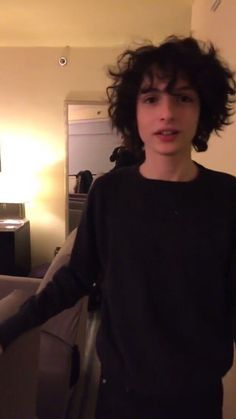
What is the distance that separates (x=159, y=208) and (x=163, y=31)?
2.65 m

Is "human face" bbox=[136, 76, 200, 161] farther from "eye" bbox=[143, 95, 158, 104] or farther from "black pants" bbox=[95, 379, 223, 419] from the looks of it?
"black pants" bbox=[95, 379, 223, 419]

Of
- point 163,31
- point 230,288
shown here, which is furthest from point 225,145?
point 163,31

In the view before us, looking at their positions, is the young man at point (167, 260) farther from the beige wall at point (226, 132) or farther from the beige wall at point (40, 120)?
the beige wall at point (40, 120)

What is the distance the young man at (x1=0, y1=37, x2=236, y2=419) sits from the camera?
0.61 metres

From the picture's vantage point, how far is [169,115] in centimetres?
61

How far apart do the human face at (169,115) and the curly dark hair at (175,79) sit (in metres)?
0.02

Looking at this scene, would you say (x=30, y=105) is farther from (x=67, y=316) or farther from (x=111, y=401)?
(x=111, y=401)

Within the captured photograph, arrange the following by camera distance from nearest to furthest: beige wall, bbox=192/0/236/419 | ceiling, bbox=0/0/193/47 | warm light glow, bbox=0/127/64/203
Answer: beige wall, bbox=192/0/236/419, ceiling, bbox=0/0/193/47, warm light glow, bbox=0/127/64/203

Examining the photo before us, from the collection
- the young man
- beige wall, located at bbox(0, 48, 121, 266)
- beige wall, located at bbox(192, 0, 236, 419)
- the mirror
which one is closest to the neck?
the young man

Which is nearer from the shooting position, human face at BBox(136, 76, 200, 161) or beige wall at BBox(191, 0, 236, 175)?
human face at BBox(136, 76, 200, 161)

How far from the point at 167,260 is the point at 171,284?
47 mm

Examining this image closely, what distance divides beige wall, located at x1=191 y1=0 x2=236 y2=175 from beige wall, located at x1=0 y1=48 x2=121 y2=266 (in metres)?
1.67

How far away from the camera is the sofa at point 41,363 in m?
0.90

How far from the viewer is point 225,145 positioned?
1.25 meters
